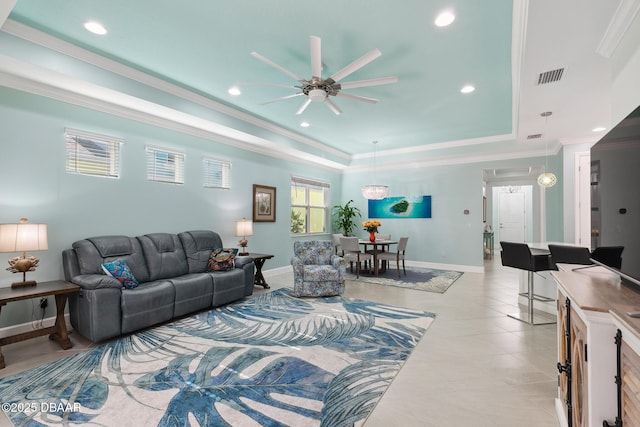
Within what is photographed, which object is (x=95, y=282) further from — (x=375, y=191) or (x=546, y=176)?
(x=546, y=176)

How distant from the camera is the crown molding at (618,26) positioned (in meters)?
1.92

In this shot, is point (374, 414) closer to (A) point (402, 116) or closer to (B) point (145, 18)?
(B) point (145, 18)

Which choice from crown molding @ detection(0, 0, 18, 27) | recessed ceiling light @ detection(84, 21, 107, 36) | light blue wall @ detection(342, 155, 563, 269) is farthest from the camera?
light blue wall @ detection(342, 155, 563, 269)

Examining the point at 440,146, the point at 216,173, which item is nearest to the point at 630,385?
the point at 216,173

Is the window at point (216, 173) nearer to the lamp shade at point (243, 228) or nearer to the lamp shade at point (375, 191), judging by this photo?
the lamp shade at point (243, 228)

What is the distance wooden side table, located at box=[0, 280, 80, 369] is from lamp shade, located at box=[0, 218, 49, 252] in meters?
0.38

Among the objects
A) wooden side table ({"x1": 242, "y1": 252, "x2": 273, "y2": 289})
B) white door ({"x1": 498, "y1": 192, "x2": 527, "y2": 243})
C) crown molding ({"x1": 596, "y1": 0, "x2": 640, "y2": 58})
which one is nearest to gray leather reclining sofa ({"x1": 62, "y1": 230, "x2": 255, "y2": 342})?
wooden side table ({"x1": 242, "y1": 252, "x2": 273, "y2": 289})

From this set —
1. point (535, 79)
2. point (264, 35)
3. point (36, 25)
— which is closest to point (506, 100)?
point (535, 79)

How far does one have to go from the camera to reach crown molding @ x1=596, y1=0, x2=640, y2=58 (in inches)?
75.8

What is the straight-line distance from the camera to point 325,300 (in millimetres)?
4453

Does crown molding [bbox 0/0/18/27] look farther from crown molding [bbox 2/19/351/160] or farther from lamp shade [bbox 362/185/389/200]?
lamp shade [bbox 362/185/389/200]

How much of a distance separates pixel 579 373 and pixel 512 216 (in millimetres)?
10857

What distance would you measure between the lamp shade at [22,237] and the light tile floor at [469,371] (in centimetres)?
97

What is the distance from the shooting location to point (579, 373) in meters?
1.36
